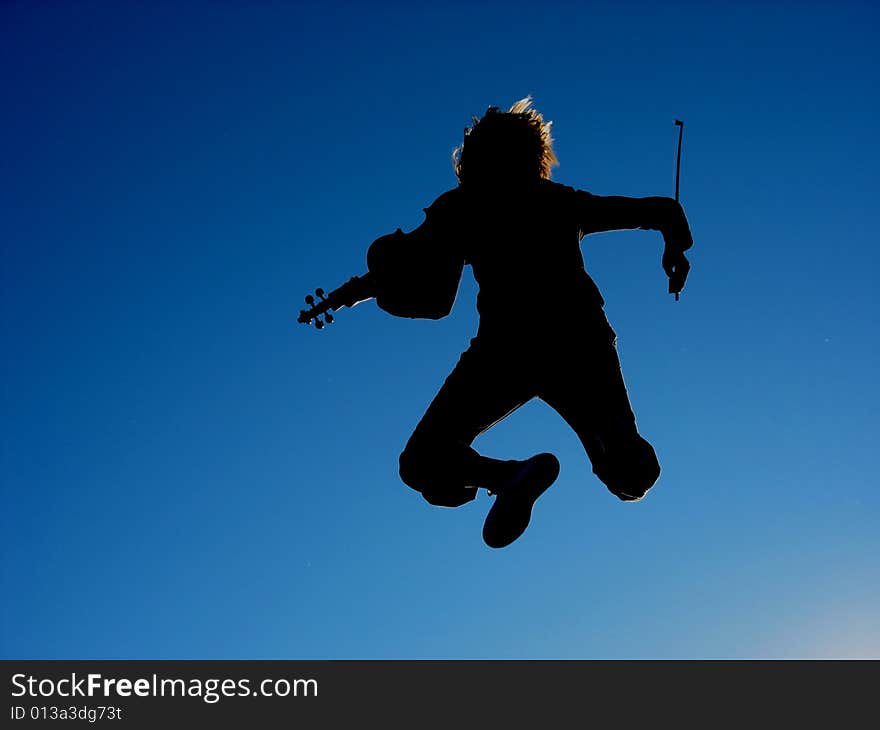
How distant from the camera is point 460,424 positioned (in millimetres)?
4098

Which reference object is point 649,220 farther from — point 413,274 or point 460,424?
point 460,424

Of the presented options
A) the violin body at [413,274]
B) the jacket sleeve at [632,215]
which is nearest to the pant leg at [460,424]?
the violin body at [413,274]

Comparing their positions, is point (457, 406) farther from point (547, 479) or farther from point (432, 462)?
point (547, 479)

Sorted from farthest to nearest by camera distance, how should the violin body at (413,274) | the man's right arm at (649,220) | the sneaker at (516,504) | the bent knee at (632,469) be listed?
the violin body at (413,274), the man's right arm at (649,220), the bent knee at (632,469), the sneaker at (516,504)

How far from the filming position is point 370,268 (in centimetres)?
441

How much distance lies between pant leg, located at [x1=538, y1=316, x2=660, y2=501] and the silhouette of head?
121cm

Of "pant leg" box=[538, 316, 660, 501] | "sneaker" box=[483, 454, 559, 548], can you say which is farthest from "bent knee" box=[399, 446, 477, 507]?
"pant leg" box=[538, 316, 660, 501]

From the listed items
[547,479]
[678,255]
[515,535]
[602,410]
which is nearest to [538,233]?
[678,255]

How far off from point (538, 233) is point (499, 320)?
0.61m

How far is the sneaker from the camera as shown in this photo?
356 cm

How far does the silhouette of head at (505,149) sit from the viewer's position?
454cm

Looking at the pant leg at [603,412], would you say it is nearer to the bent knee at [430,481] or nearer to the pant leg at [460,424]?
the pant leg at [460,424]

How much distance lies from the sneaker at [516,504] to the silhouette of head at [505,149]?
1.93 metres

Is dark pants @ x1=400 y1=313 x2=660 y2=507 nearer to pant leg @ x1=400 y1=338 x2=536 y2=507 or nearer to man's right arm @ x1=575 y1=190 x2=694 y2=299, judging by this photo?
pant leg @ x1=400 y1=338 x2=536 y2=507
